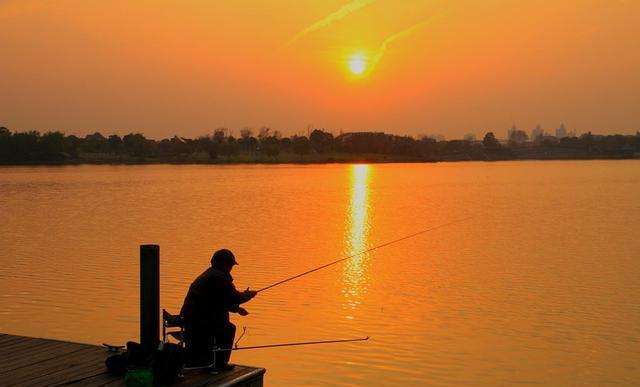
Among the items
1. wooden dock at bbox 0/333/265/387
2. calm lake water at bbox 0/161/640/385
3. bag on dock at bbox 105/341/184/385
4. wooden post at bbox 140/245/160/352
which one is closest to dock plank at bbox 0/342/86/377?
wooden dock at bbox 0/333/265/387

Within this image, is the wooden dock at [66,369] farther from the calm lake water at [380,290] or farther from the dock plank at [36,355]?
the calm lake water at [380,290]

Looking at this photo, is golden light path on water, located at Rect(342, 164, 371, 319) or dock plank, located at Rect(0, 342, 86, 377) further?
golden light path on water, located at Rect(342, 164, 371, 319)

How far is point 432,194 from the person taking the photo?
2527 inches

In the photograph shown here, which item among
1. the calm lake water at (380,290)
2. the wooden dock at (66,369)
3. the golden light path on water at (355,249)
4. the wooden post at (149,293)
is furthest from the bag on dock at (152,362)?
the golden light path on water at (355,249)

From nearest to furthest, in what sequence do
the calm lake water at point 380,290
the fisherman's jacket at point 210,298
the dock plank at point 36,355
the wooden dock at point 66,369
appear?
the wooden dock at point 66,369 → the fisherman's jacket at point 210,298 → the dock plank at point 36,355 → the calm lake water at point 380,290

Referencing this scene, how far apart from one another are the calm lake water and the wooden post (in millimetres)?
2444

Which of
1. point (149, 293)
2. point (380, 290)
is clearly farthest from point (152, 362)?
point (380, 290)

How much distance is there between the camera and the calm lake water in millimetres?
11961

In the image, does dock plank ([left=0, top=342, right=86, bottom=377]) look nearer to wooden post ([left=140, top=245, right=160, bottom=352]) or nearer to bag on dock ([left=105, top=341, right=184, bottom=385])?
wooden post ([left=140, top=245, right=160, bottom=352])

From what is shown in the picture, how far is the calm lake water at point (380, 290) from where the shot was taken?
471 inches

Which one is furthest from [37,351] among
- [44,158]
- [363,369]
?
[44,158]

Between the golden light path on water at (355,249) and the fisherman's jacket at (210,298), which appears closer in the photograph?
the fisherman's jacket at (210,298)

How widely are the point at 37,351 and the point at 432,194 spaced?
5639 centimetres

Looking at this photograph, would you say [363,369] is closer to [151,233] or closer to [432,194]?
[151,233]
